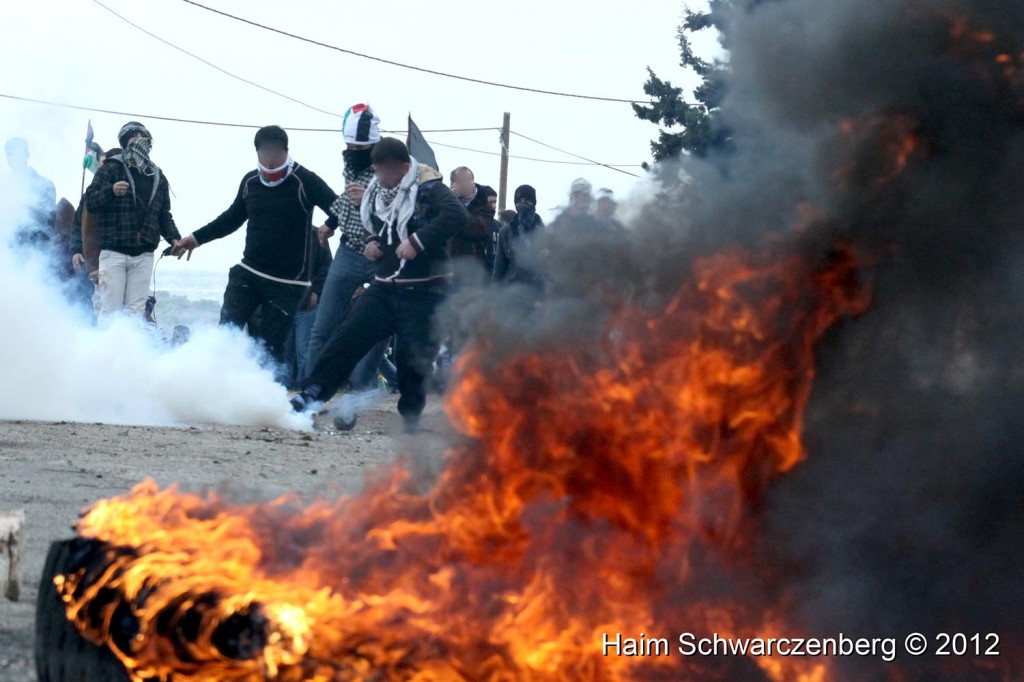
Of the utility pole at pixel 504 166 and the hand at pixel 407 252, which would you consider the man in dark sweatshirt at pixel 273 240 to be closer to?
the hand at pixel 407 252

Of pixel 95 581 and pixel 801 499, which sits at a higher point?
pixel 801 499

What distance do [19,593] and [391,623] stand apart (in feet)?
6.50

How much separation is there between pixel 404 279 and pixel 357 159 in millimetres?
1335

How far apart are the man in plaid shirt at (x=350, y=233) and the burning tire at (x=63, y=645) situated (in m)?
6.54

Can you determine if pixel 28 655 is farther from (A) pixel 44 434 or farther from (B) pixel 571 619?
(A) pixel 44 434

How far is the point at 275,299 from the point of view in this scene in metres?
10.8

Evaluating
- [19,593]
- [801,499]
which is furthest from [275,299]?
[801,499]

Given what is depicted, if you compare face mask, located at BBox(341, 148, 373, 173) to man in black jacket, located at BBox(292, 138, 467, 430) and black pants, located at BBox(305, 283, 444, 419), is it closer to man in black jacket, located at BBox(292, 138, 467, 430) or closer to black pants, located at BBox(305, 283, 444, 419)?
man in black jacket, located at BBox(292, 138, 467, 430)

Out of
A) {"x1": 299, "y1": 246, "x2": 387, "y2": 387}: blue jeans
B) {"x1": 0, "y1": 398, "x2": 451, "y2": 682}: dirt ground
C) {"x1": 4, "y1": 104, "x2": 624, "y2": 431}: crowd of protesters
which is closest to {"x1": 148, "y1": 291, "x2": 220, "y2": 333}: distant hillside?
{"x1": 4, "y1": 104, "x2": 624, "y2": 431}: crowd of protesters

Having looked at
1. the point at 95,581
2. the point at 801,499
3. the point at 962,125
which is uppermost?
the point at 962,125

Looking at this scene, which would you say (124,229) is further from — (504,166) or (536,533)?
(504,166)

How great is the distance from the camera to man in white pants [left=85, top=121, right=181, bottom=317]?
11609 millimetres

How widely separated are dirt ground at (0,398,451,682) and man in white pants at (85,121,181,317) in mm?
2008

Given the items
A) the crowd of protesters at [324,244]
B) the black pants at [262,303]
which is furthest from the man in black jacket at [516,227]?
the black pants at [262,303]
